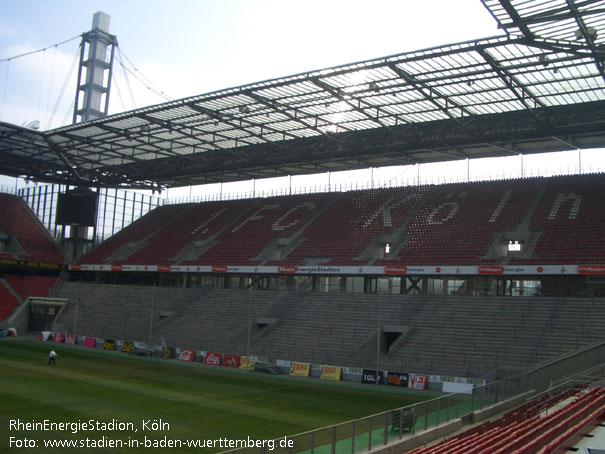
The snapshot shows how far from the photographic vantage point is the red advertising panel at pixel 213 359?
38616 millimetres

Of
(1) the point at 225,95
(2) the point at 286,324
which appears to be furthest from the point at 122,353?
(1) the point at 225,95

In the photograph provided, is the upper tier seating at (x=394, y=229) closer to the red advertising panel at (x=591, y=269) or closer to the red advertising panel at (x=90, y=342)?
the red advertising panel at (x=591, y=269)

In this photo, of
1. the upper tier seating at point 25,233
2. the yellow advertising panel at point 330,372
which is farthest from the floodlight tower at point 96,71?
the yellow advertising panel at point 330,372

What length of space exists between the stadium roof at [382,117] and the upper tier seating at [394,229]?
3.21 m

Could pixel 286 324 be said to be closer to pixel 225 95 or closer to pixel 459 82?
pixel 225 95

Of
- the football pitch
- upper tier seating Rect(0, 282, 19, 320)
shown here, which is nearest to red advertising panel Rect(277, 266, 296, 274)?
the football pitch

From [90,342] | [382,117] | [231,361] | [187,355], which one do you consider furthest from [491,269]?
[90,342]

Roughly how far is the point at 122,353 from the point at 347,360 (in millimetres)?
17457

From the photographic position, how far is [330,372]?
112 feet

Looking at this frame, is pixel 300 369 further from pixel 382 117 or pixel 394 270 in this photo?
pixel 382 117

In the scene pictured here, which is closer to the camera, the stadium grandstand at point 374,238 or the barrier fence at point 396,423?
the barrier fence at point 396,423

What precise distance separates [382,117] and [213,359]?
20.1 m

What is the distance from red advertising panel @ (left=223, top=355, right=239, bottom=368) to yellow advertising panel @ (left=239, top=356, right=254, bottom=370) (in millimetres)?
330

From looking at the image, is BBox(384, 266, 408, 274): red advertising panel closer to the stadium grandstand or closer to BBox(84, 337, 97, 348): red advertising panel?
the stadium grandstand
